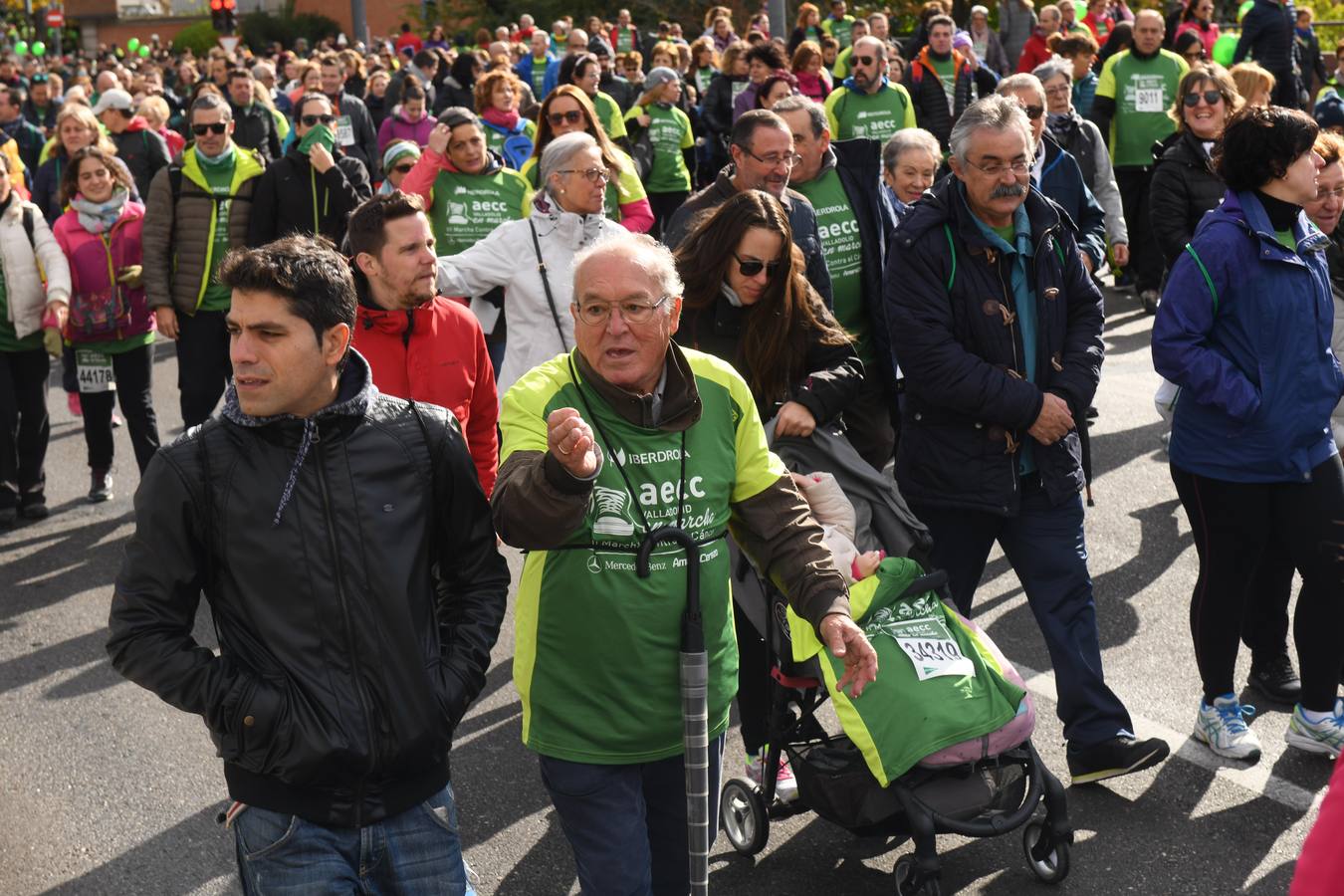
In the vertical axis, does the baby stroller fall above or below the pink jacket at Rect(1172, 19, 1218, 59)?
below

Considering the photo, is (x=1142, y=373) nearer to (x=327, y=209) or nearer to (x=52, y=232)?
(x=327, y=209)

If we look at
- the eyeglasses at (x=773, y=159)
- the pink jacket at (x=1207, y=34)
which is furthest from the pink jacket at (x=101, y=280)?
the pink jacket at (x=1207, y=34)

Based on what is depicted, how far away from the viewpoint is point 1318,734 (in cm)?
526

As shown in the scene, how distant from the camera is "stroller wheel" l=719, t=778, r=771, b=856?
15.7ft

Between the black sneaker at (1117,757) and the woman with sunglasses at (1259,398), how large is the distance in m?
0.44

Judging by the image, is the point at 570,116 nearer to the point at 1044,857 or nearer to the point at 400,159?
Answer: the point at 400,159

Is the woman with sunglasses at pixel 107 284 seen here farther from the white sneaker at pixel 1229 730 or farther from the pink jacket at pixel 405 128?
the white sneaker at pixel 1229 730

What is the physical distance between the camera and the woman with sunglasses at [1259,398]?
5102mm

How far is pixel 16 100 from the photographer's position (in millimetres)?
16016

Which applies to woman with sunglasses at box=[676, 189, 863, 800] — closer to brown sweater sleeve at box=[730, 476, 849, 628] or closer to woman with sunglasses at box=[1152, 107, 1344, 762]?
woman with sunglasses at box=[1152, 107, 1344, 762]

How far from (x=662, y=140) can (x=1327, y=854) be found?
39.6 ft

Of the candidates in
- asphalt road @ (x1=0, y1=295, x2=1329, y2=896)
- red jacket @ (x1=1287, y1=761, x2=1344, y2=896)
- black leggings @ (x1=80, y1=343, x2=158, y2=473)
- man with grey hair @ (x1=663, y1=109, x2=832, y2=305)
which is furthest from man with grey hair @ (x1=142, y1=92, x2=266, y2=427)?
red jacket @ (x1=1287, y1=761, x2=1344, y2=896)

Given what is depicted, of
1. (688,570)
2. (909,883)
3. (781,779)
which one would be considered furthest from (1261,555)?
(688,570)

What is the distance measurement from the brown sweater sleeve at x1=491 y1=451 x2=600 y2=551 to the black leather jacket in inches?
7.4
